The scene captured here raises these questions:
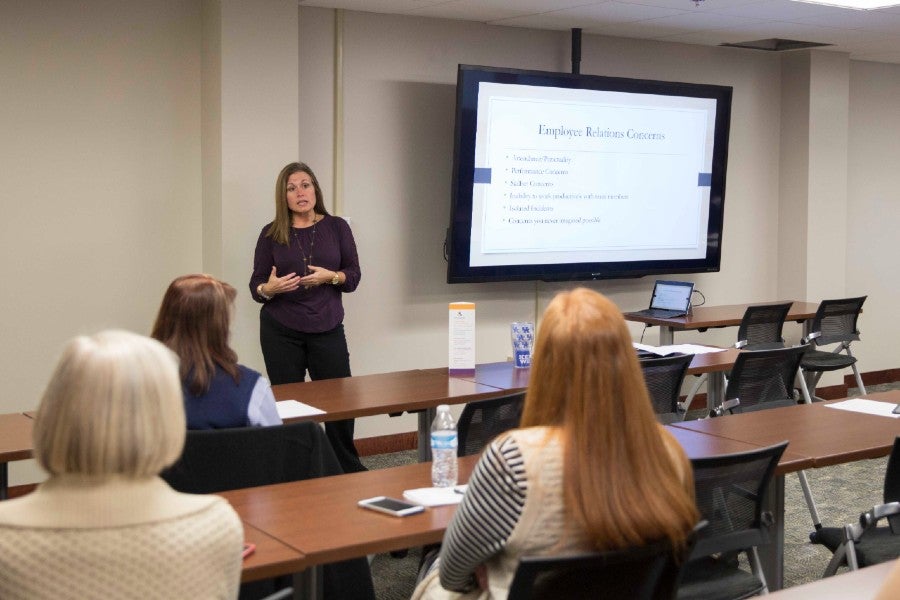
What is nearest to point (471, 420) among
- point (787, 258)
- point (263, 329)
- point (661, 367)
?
point (661, 367)

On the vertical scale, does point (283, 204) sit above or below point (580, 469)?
above

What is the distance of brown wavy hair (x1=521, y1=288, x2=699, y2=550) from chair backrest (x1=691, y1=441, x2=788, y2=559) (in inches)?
20.0

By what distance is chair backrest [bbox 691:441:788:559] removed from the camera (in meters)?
2.54

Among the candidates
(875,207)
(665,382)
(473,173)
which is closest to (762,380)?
(665,382)

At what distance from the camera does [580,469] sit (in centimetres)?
198

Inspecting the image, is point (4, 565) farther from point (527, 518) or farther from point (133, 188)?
point (133, 188)

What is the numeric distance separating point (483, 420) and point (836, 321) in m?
4.39

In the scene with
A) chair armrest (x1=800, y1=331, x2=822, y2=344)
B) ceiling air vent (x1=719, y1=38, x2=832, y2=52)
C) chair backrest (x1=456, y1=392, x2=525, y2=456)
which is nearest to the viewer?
chair backrest (x1=456, y1=392, x2=525, y2=456)

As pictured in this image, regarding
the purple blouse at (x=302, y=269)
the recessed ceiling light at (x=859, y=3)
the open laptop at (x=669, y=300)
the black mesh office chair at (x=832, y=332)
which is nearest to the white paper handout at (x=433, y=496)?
the purple blouse at (x=302, y=269)

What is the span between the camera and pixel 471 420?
342 cm

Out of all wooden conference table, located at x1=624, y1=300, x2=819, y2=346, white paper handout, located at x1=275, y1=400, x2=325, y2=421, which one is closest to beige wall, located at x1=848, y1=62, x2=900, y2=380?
wooden conference table, located at x1=624, y1=300, x2=819, y2=346

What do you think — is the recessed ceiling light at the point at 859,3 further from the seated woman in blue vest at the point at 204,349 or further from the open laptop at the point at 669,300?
the seated woman in blue vest at the point at 204,349

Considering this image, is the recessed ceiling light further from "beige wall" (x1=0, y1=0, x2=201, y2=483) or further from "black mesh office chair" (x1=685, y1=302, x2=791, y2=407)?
"beige wall" (x1=0, y1=0, x2=201, y2=483)

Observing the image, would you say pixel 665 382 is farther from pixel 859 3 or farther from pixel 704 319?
pixel 859 3
